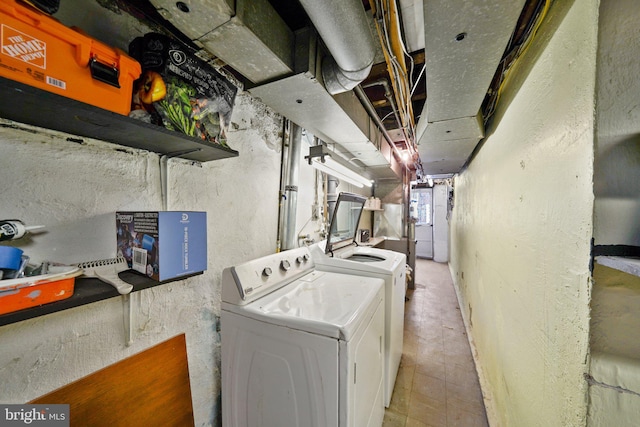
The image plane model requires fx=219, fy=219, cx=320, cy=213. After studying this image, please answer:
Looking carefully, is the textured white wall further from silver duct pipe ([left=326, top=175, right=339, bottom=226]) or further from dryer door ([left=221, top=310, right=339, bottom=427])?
silver duct pipe ([left=326, top=175, right=339, bottom=226])

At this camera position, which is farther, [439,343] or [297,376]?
[439,343]

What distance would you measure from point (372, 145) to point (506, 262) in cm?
154

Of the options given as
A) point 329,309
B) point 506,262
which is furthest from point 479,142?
point 329,309

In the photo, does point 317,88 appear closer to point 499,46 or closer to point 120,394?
point 499,46

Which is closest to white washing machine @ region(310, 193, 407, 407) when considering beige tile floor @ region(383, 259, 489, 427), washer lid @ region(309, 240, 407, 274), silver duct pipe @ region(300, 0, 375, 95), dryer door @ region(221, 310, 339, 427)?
washer lid @ region(309, 240, 407, 274)

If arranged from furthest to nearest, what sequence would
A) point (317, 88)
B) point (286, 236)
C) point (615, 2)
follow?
point (286, 236) < point (317, 88) < point (615, 2)

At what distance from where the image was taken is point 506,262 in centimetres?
141

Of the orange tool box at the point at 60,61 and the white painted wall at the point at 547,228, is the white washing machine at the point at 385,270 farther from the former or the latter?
the orange tool box at the point at 60,61

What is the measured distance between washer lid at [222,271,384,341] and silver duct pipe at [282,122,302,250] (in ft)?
1.42

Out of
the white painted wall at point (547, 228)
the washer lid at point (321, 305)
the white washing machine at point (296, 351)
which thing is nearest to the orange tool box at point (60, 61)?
the white washing machine at point (296, 351)

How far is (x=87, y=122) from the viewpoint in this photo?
2.43ft

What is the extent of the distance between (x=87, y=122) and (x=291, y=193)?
1.30 m

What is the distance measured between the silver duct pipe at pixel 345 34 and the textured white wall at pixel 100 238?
2.66 ft

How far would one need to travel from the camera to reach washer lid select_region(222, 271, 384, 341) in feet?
3.20
